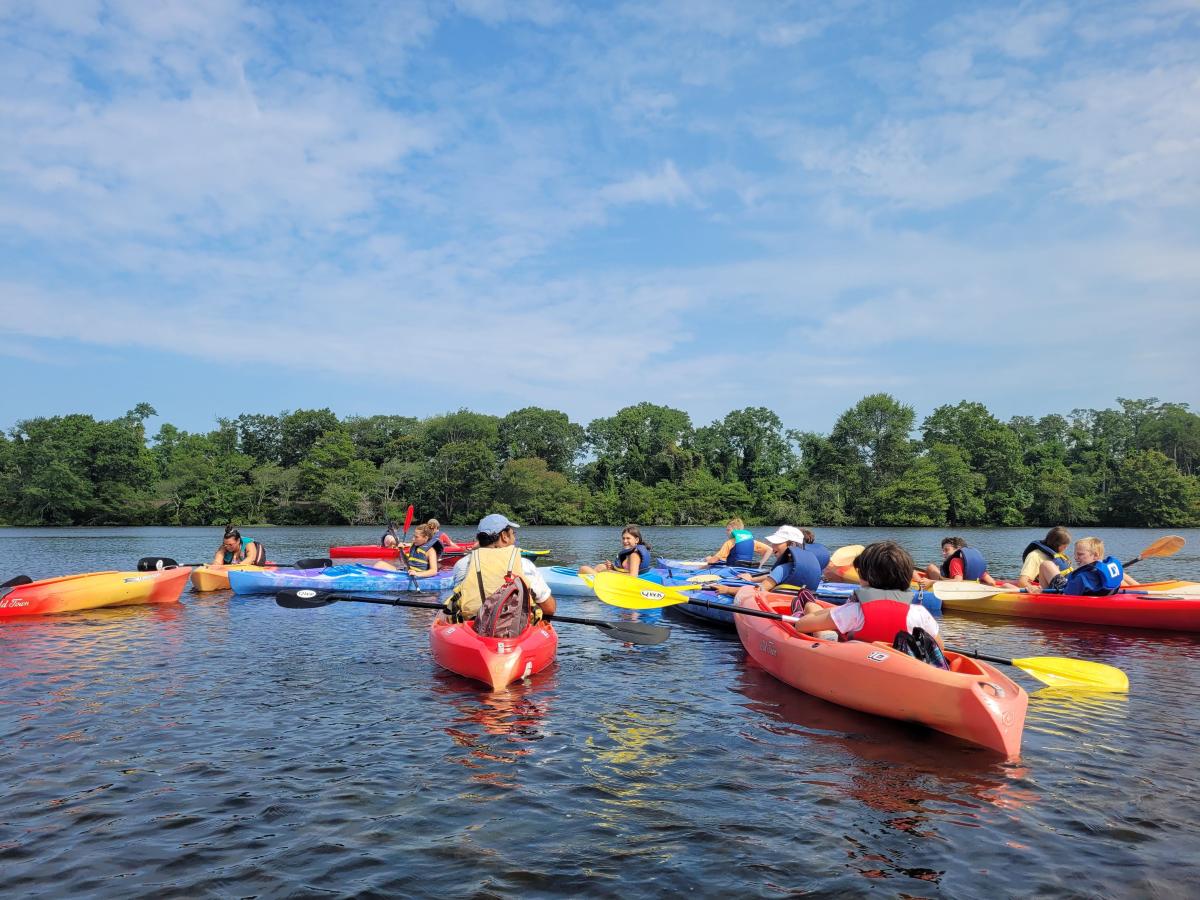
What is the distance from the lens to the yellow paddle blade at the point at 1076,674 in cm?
714

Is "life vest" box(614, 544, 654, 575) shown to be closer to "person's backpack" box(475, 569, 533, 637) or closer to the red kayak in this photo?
the red kayak

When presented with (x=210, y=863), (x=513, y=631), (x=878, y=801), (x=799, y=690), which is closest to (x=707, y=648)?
(x=799, y=690)

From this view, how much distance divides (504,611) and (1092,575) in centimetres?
905

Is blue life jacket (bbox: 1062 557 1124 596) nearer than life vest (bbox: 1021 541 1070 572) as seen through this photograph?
Yes

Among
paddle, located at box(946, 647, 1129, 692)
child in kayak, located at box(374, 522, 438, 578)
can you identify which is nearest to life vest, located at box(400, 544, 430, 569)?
child in kayak, located at box(374, 522, 438, 578)

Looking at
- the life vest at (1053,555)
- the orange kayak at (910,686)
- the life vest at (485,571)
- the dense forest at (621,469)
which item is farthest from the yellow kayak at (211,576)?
the dense forest at (621,469)

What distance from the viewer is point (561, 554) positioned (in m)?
30.8

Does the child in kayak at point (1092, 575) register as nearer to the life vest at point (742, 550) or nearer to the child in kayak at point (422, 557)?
the life vest at point (742, 550)

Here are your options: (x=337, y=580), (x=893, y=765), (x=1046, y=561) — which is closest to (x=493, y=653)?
(x=893, y=765)

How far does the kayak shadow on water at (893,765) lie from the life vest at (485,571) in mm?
2475

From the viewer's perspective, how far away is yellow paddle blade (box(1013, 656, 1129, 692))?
7.14 meters

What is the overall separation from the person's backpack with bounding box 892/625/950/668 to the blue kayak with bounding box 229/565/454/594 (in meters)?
9.12

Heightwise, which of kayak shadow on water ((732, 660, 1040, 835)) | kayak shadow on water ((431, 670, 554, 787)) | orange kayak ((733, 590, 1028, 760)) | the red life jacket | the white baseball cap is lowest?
kayak shadow on water ((732, 660, 1040, 835))

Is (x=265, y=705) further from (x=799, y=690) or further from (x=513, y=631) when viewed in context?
(x=799, y=690)
